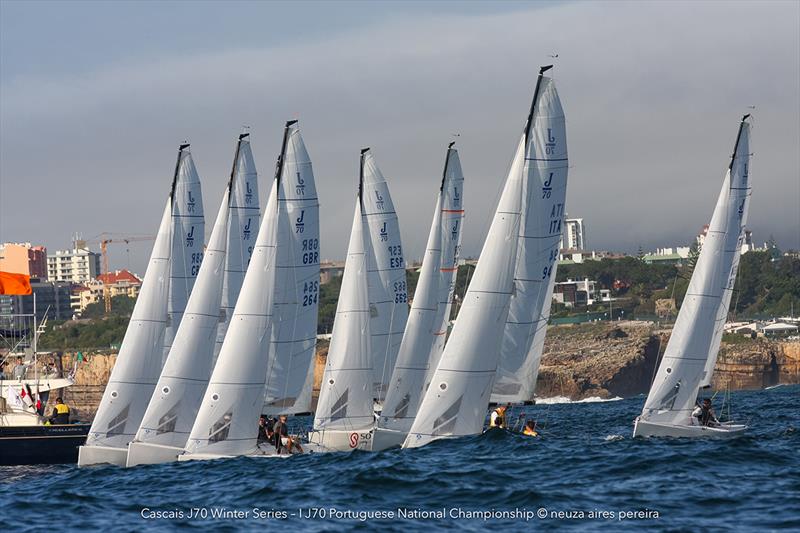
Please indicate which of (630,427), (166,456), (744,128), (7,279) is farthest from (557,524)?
(7,279)

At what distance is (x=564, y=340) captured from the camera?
120m

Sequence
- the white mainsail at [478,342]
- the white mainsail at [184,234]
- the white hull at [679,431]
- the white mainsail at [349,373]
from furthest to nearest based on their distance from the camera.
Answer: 1. the white mainsail at [184,234]
2. the white mainsail at [349,373]
3. the white hull at [679,431]
4. the white mainsail at [478,342]

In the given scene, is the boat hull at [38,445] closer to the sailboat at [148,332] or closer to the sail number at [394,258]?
the sailboat at [148,332]

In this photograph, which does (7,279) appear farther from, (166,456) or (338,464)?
(338,464)

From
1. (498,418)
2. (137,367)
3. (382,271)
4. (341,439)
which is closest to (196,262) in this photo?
(137,367)

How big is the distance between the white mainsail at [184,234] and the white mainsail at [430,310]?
24.0ft

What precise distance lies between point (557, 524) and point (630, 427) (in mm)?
24052

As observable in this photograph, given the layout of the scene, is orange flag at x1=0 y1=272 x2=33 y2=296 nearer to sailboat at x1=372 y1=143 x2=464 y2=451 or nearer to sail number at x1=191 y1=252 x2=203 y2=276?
sail number at x1=191 y1=252 x2=203 y2=276

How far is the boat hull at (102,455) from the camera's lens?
116ft

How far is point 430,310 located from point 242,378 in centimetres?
1046

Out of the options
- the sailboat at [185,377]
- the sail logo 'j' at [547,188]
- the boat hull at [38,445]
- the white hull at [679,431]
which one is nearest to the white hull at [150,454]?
the sailboat at [185,377]

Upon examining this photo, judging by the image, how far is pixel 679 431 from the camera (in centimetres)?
3438

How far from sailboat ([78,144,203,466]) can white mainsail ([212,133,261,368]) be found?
5.67 ft

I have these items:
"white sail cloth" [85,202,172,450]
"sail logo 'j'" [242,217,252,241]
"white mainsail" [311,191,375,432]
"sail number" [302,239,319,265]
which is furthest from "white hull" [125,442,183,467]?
"sail logo 'j'" [242,217,252,241]
